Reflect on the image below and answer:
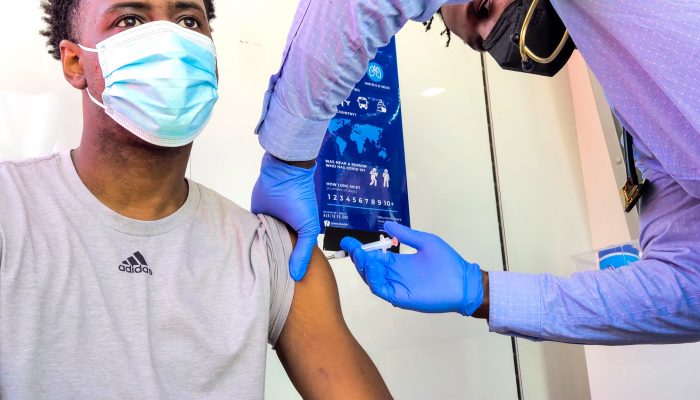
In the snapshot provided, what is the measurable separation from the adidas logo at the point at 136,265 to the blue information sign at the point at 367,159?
2.35 ft

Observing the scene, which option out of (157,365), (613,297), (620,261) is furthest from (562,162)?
(157,365)

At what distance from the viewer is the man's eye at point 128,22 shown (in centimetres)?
126

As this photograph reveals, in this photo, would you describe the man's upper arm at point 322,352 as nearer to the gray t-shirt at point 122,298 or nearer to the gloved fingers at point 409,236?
the gray t-shirt at point 122,298

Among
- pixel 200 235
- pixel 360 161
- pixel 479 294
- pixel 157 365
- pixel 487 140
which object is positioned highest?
pixel 487 140

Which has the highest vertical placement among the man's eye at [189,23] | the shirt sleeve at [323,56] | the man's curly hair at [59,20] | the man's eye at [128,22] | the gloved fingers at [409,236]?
the man's curly hair at [59,20]

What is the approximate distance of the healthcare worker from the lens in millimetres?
1075

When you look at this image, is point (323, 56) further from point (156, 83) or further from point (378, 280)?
point (378, 280)

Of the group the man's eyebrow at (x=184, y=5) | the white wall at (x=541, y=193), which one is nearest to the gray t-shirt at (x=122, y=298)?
the man's eyebrow at (x=184, y=5)

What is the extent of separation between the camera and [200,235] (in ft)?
4.17

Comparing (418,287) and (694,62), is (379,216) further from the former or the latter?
(694,62)

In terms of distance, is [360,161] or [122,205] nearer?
[122,205]

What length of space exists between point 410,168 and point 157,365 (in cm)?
124

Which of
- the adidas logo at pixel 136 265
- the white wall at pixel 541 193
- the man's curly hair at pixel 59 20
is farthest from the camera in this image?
the white wall at pixel 541 193

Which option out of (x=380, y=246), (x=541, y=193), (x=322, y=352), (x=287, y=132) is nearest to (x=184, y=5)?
(x=287, y=132)
